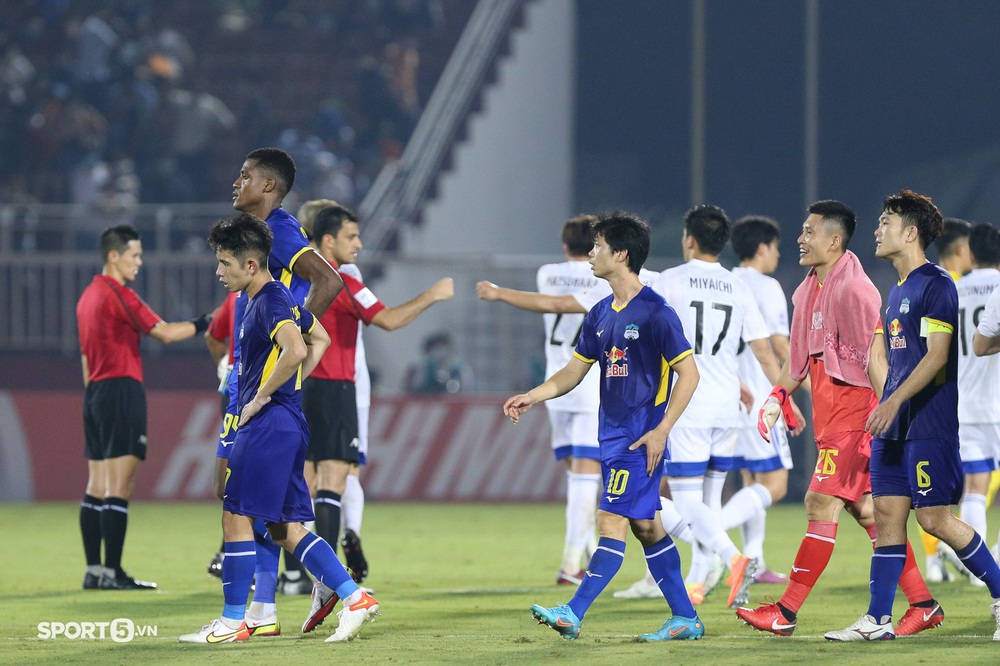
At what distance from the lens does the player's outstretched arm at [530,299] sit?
7.83 metres

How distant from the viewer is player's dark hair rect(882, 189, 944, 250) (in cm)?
677

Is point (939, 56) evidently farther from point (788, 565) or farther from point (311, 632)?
point (311, 632)

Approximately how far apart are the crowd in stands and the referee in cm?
934

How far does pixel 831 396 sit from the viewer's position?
22.9ft

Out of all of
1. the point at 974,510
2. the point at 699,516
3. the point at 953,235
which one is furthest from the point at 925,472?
the point at 953,235

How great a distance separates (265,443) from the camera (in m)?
6.58

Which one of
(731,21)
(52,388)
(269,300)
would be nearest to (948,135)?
(731,21)

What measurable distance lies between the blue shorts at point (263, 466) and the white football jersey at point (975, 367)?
476 centimetres

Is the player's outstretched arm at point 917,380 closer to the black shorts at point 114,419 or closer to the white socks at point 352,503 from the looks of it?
the white socks at point 352,503

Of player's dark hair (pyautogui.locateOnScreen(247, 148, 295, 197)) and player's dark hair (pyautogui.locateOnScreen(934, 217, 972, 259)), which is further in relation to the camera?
player's dark hair (pyautogui.locateOnScreen(934, 217, 972, 259))

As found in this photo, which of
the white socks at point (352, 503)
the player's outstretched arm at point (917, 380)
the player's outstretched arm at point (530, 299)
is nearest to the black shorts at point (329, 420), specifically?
the white socks at point (352, 503)

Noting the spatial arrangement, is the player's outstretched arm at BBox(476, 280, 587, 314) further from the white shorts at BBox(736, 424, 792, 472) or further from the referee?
the referee

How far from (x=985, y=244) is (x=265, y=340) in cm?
500

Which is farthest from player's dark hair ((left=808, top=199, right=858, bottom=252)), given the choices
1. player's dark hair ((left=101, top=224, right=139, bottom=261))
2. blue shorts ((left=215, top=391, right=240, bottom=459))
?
player's dark hair ((left=101, top=224, right=139, bottom=261))
